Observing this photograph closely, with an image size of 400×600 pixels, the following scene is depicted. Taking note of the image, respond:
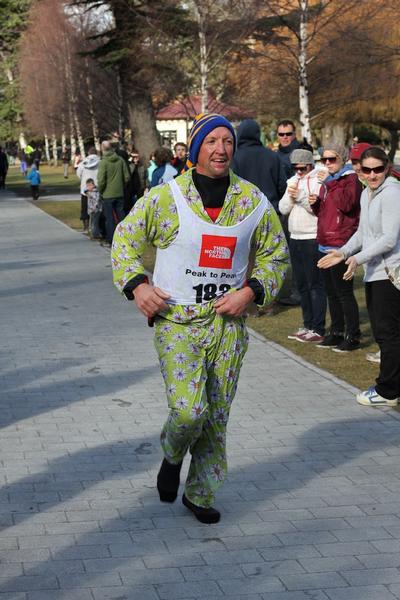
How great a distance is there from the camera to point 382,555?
5.08 m

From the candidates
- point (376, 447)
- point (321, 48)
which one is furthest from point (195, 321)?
point (321, 48)

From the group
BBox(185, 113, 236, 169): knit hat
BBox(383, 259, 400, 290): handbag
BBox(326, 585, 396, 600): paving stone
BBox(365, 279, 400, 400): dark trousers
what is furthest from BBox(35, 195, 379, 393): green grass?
BBox(326, 585, 396, 600): paving stone

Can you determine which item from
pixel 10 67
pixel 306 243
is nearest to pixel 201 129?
pixel 306 243

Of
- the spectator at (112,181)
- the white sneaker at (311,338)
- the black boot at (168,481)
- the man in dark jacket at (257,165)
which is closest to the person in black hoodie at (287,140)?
the man in dark jacket at (257,165)

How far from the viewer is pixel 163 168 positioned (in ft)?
53.4

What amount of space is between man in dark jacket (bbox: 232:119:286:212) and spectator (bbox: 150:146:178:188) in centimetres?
427

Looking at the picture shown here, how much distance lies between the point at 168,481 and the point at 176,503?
0.54ft

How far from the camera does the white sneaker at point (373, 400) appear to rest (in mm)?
8027

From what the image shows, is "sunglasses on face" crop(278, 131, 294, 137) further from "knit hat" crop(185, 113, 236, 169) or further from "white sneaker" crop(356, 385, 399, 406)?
"knit hat" crop(185, 113, 236, 169)

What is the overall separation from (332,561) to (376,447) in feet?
6.71

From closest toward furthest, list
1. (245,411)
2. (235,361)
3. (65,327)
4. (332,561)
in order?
(332,561), (235,361), (245,411), (65,327)

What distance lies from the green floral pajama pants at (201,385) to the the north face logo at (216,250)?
0.25 m

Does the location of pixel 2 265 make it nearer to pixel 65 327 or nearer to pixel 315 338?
pixel 65 327

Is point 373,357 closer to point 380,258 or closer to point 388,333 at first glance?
point 388,333
